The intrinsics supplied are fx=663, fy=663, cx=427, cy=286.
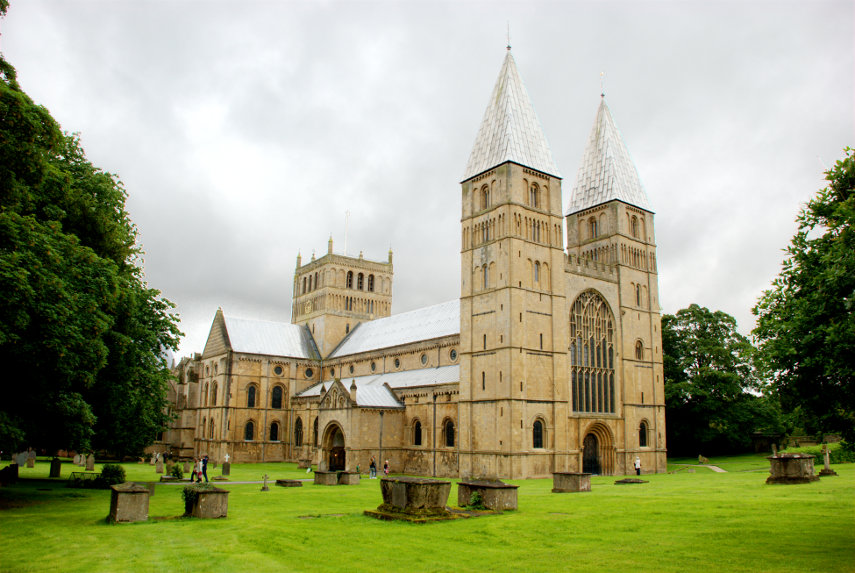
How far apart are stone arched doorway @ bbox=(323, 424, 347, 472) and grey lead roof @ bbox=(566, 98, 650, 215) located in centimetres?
2447

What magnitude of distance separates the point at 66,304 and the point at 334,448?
3113cm

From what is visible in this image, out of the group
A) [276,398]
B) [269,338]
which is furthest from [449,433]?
[269,338]

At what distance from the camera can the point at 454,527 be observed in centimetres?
1727

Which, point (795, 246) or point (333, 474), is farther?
point (333, 474)

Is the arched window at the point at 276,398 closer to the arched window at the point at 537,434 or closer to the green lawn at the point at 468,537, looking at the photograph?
the arched window at the point at 537,434

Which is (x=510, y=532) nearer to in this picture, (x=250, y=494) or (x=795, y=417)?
(x=795, y=417)

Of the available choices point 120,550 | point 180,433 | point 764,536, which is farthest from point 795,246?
point 180,433

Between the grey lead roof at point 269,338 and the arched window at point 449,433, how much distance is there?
2564cm

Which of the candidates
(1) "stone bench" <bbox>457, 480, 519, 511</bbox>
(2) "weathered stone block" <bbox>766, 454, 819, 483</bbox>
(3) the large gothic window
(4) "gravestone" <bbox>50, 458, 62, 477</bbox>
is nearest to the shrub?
(4) "gravestone" <bbox>50, 458, 62, 477</bbox>

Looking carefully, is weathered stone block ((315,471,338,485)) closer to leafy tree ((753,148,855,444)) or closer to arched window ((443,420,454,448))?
arched window ((443,420,454,448))

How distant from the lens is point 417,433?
47.3m

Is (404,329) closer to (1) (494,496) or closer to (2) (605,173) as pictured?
(2) (605,173)

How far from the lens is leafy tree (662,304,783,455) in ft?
176

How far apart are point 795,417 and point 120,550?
661 inches
